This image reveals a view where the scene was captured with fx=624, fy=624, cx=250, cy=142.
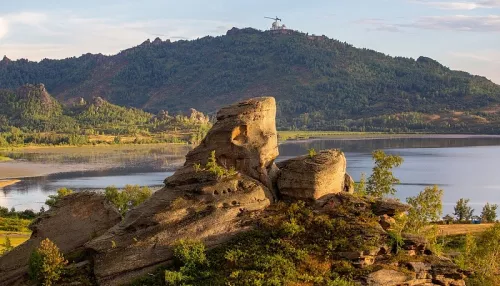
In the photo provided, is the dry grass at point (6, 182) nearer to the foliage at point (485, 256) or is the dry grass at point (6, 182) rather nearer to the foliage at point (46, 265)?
the foliage at point (46, 265)

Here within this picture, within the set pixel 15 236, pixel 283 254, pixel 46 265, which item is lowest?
pixel 15 236

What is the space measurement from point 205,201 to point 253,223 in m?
2.50

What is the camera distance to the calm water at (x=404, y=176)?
10356 centimetres

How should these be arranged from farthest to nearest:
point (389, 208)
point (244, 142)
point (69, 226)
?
point (69, 226) < point (244, 142) < point (389, 208)

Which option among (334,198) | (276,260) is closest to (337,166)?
(334,198)

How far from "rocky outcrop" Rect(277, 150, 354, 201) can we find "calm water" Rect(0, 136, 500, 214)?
205ft

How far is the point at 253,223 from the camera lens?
94.5 ft

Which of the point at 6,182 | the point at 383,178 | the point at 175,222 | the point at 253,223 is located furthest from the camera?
the point at 6,182

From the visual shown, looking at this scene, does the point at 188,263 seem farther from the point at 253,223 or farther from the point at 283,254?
the point at 283,254

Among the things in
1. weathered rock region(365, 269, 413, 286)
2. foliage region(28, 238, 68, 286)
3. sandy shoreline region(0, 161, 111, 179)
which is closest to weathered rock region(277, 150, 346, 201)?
weathered rock region(365, 269, 413, 286)

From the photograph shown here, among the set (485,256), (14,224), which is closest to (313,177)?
(485,256)

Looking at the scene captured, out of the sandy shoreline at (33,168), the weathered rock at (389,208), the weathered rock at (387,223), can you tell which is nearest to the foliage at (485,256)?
the weathered rock at (389,208)

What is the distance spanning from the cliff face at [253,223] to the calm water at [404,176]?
63.3 m

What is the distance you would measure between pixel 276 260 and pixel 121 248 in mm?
7124
